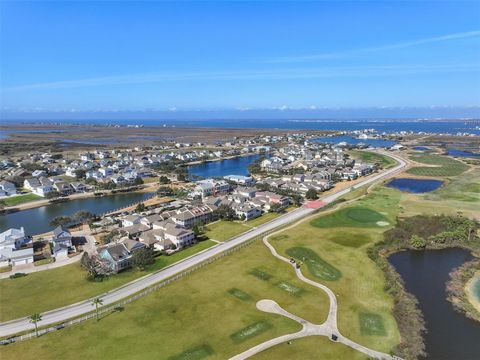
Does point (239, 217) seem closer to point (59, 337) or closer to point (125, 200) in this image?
point (125, 200)

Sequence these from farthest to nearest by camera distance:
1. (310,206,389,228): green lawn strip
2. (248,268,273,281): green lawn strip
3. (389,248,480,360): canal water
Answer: (310,206,389,228): green lawn strip, (248,268,273,281): green lawn strip, (389,248,480,360): canal water

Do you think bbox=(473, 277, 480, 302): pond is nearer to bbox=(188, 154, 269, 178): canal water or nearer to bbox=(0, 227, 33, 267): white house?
bbox=(0, 227, 33, 267): white house

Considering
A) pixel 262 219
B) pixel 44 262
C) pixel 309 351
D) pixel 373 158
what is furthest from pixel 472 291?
pixel 373 158

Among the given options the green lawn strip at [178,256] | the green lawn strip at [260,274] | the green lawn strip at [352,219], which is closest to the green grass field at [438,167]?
the green lawn strip at [352,219]

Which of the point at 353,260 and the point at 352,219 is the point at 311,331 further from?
the point at 352,219

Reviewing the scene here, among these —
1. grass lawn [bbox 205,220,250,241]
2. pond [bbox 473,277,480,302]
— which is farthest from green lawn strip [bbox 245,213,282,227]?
pond [bbox 473,277,480,302]
